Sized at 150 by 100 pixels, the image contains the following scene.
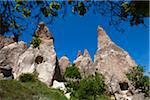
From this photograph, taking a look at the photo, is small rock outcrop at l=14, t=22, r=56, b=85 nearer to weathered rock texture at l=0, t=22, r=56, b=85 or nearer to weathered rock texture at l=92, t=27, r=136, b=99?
weathered rock texture at l=0, t=22, r=56, b=85

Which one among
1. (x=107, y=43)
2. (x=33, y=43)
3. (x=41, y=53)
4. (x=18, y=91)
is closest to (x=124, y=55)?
(x=107, y=43)

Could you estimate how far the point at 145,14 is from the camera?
202 inches

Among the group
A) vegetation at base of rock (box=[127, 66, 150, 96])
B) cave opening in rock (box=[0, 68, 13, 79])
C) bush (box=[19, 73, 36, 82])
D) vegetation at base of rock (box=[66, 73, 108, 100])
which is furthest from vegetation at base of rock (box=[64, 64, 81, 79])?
vegetation at base of rock (box=[66, 73, 108, 100])

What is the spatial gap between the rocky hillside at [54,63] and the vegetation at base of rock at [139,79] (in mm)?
1373

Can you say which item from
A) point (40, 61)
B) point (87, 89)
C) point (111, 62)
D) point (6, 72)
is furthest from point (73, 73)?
point (87, 89)

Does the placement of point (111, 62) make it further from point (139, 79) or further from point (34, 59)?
point (34, 59)

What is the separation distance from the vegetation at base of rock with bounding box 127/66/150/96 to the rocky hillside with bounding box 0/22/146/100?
1373mm

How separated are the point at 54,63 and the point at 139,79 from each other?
1151 centimetres

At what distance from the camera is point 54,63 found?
56.5 metres

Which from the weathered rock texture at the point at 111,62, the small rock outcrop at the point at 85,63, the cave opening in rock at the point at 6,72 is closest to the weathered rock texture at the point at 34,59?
the cave opening in rock at the point at 6,72

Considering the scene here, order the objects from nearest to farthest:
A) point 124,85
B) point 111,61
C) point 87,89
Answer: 1. point 87,89
2. point 124,85
3. point 111,61

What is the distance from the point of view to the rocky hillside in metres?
55.9

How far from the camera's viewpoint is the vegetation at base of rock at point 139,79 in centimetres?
5631

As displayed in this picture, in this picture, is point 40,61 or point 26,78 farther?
point 40,61
